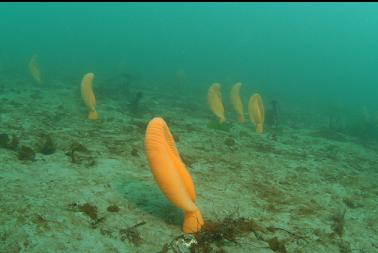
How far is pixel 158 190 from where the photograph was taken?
210 inches

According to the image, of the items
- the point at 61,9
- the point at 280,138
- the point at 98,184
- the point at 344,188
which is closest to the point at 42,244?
the point at 98,184

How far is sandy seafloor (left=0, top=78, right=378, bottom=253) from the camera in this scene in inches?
160

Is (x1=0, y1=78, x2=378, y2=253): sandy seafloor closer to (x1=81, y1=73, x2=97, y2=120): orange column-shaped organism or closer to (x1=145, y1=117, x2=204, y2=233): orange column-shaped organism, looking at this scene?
(x1=145, y1=117, x2=204, y2=233): orange column-shaped organism

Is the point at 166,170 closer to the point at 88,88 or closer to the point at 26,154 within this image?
the point at 26,154

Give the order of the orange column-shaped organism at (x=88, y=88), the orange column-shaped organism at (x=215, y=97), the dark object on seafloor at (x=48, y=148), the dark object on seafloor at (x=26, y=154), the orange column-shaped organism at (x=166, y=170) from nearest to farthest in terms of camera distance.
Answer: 1. the orange column-shaped organism at (x=166, y=170)
2. the dark object on seafloor at (x=26, y=154)
3. the dark object on seafloor at (x=48, y=148)
4. the orange column-shaped organism at (x=88, y=88)
5. the orange column-shaped organism at (x=215, y=97)

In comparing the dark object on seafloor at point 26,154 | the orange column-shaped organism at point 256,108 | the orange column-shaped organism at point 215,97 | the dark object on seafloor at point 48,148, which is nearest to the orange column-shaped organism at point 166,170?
the dark object on seafloor at point 26,154

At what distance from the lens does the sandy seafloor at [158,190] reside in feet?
13.4

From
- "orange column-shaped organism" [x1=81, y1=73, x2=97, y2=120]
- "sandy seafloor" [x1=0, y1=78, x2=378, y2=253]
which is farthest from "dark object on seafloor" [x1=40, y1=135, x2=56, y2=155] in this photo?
"orange column-shaped organism" [x1=81, y1=73, x2=97, y2=120]

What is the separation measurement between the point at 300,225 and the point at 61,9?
573 ft

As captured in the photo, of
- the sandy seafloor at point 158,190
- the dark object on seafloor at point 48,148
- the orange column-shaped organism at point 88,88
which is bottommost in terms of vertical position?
the sandy seafloor at point 158,190

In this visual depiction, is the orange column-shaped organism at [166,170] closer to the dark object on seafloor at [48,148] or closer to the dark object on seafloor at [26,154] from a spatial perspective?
→ the dark object on seafloor at [26,154]

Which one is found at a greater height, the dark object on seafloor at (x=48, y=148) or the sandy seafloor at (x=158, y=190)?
the dark object on seafloor at (x=48, y=148)

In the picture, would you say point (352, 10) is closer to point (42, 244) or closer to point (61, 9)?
point (61, 9)

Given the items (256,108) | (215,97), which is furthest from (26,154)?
(256,108)
